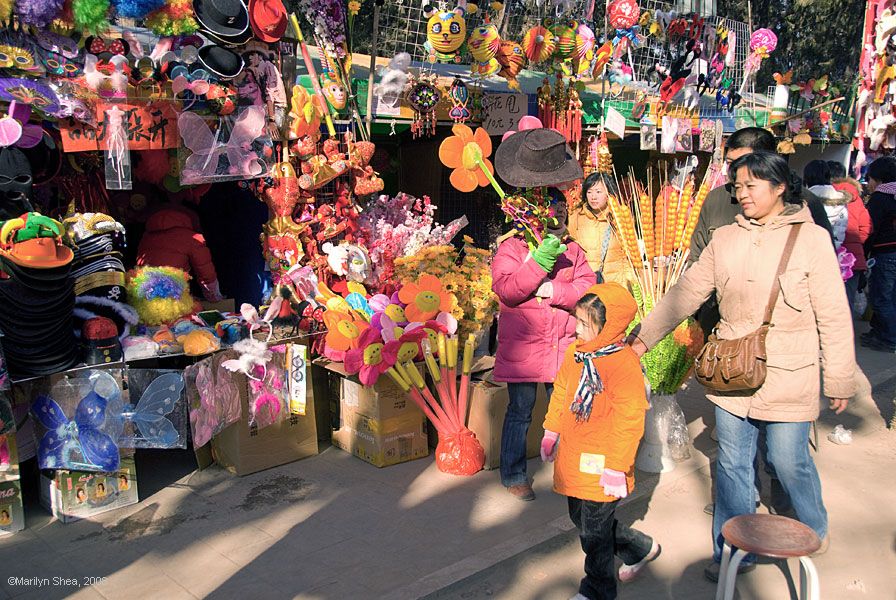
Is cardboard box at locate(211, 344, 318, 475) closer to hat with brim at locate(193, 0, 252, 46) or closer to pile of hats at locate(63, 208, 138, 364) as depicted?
pile of hats at locate(63, 208, 138, 364)

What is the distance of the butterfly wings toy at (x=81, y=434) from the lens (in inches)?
144

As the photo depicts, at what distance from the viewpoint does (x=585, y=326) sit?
2.73 m

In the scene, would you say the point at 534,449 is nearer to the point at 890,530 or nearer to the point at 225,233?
the point at 890,530

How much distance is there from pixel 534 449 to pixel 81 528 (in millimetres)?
2566

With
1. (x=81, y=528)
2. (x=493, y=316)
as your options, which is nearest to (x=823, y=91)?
(x=493, y=316)

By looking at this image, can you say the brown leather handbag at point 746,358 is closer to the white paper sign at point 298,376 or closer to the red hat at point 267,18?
the white paper sign at point 298,376

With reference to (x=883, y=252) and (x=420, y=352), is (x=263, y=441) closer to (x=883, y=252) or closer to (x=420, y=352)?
(x=420, y=352)

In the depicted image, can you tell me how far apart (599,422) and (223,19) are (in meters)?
3.14

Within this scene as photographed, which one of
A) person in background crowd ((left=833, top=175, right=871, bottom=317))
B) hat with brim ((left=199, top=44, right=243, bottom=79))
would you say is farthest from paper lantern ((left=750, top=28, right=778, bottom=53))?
hat with brim ((left=199, top=44, right=243, bottom=79))

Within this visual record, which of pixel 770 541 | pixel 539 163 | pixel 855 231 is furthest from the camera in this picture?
pixel 855 231

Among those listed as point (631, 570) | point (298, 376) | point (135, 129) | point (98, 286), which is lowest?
point (631, 570)

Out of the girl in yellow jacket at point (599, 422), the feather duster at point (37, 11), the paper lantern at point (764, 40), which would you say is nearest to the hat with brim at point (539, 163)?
the girl in yellow jacket at point (599, 422)

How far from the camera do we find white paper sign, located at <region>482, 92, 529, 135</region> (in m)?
6.21

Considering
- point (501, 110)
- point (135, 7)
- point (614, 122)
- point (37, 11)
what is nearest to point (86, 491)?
point (37, 11)
